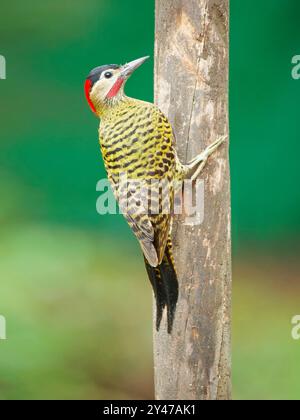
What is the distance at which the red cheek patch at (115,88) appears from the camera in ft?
10.1

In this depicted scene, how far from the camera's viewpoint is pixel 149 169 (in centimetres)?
295

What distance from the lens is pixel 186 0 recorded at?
296 cm

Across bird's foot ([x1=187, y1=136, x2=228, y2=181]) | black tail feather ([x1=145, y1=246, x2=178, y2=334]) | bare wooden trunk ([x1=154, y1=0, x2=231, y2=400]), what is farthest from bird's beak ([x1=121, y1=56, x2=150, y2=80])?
black tail feather ([x1=145, y1=246, x2=178, y2=334])

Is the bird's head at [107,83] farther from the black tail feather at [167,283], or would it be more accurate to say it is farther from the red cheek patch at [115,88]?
the black tail feather at [167,283]

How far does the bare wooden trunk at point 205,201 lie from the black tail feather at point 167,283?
26mm

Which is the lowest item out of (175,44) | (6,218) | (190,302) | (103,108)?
(190,302)

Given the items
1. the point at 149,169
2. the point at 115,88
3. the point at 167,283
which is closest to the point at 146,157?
the point at 149,169

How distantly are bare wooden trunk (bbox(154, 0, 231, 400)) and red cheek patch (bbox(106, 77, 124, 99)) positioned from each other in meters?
0.19

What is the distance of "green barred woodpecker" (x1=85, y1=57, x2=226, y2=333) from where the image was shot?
290 centimetres

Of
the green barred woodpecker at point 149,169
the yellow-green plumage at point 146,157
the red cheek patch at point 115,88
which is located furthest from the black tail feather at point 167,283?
the red cheek patch at point 115,88

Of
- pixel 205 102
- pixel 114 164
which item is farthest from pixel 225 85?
pixel 114 164

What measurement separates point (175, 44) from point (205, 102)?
0.87 feet

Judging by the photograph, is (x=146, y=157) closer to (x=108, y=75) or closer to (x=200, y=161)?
(x=200, y=161)
